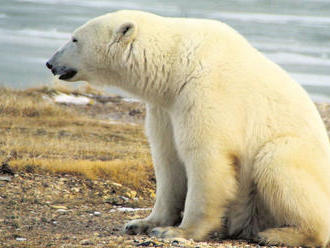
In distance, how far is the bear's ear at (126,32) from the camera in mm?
4758

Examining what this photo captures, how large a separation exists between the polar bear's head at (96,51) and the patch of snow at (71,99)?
330 inches

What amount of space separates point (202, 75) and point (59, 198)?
7.76 feet

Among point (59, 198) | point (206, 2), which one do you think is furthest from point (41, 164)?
point (206, 2)

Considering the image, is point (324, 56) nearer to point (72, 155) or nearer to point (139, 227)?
point (72, 155)

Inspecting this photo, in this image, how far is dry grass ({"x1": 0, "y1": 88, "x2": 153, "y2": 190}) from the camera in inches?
271

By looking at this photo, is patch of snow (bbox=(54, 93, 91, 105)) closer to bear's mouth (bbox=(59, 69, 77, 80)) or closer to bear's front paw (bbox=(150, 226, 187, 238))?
bear's mouth (bbox=(59, 69, 77, 80))

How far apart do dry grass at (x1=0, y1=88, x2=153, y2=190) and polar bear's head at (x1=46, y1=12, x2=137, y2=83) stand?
1986 mm

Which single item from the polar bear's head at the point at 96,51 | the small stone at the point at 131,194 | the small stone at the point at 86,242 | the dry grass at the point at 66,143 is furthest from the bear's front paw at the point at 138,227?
the dry grass at the point at 66,143

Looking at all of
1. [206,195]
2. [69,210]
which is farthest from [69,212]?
[206,195]

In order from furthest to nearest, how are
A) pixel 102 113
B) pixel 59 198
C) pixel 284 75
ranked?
pixel 102 113, pixel 59 198, pixel 284 75

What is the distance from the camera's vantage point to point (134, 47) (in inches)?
190

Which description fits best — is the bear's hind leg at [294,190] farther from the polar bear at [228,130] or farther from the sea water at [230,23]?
the sea water at [230,23]

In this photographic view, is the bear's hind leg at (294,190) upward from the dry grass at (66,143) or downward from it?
upward

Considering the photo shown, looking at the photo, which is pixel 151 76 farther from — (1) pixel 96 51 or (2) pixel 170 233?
(2) pixel 170 233
